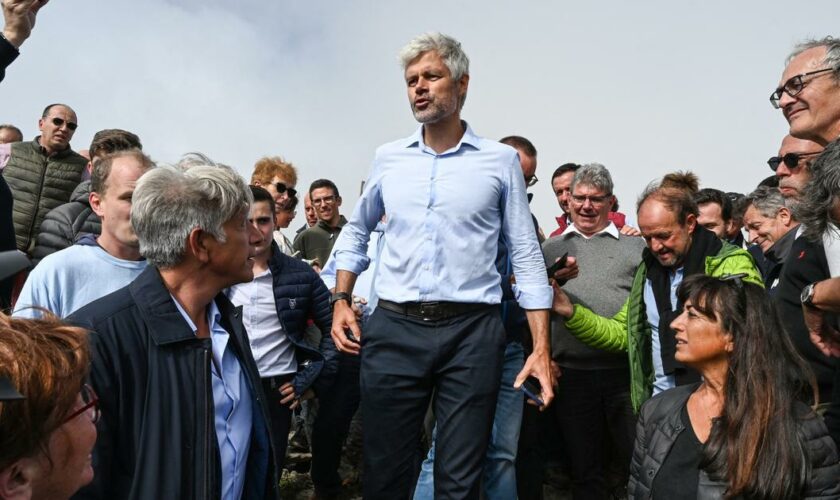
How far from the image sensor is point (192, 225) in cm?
240

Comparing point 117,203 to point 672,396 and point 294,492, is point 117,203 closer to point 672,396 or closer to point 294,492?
point 672,396

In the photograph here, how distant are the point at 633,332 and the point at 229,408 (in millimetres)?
2940

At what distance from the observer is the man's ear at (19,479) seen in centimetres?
129

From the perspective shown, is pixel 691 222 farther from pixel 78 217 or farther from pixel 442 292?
pixel 78 217

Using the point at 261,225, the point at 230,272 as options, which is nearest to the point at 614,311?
the point at 261,225

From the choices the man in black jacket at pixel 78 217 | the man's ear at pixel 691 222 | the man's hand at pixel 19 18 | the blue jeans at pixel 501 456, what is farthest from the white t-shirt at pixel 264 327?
the man's ear at pixel 691 222

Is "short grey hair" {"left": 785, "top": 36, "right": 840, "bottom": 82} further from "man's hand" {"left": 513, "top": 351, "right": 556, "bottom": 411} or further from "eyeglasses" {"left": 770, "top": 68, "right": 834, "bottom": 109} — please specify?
"man's hand" {"left": 513, "top": 351, "right": 556, "bottom": 411}

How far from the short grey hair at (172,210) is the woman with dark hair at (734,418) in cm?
219

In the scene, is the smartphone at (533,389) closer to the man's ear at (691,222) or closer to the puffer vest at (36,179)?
the man's ear at (691,222)

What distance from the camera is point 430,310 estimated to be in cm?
358

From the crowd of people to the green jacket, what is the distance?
2 centimetres

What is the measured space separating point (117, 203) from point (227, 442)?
1.14 meters

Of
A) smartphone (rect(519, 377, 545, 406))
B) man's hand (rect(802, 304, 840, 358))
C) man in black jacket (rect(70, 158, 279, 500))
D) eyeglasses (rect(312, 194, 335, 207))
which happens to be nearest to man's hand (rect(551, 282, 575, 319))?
smartphone (rect(519, 377, 545, 406))

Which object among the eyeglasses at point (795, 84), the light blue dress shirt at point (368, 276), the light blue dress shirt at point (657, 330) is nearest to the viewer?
the eyeglasses at point (795, 84)
